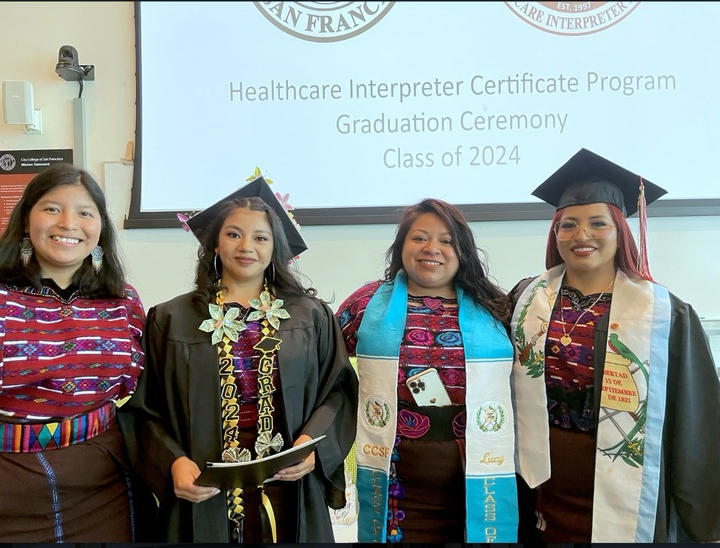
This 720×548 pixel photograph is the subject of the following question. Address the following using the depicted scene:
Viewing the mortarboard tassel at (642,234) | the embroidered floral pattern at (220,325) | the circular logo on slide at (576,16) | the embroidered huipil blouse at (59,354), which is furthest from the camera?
the circular logo on slide at (576,16)

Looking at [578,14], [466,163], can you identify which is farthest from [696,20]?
[466,163]

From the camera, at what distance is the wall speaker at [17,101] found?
265 centimetres

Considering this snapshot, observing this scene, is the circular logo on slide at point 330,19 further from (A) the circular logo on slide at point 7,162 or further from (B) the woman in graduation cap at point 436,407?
(A) the circular logo on slide at point 7,162

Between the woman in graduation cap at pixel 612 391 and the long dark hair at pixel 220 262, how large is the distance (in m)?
0.84

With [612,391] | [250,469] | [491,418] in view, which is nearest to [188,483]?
[250,469]

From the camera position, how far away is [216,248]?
69.6 inches

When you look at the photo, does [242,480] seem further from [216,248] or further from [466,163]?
[466,163]

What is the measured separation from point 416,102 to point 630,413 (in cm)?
171

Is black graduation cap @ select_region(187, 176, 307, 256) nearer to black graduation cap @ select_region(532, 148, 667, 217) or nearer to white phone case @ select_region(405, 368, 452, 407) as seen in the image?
white phone case @ select_region(405, 368, 452, 407)

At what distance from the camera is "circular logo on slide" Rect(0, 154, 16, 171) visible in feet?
8.94

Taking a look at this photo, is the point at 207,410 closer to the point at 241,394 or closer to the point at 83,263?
the point at 241,394

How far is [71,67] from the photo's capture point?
8.63 ft

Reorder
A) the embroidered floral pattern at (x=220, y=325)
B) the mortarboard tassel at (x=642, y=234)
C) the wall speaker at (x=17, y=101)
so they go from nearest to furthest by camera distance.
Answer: the embroidered floral pattern at (x=220, y=325)
the mortarboard tassel at (x=642, y=234)
the wall speaker at (x=17, y=101)

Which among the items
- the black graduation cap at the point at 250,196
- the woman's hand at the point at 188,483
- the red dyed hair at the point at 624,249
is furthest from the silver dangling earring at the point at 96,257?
the red dyed hair at the point at 624,249
